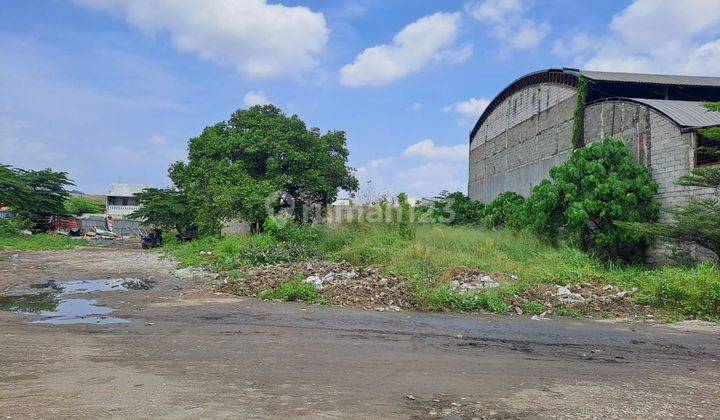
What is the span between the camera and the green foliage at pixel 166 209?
2664 cm

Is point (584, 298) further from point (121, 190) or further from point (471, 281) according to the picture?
point (121, 190)

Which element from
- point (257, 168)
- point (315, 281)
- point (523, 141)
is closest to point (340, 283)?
point (315, 281)

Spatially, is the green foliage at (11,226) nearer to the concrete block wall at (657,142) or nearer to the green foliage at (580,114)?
the green foliage at (580,114)

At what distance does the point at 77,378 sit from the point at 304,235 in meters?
12.7

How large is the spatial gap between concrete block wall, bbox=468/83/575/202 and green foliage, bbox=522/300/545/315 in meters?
10.2

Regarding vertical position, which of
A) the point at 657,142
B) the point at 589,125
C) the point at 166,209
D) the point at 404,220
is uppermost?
the point at 589,125

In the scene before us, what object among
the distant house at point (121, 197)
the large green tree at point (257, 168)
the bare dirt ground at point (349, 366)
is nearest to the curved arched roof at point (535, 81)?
the large green tree at point (257, 168)

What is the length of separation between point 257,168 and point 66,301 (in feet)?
60.6

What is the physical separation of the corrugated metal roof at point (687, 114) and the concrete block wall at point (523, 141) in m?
3.86

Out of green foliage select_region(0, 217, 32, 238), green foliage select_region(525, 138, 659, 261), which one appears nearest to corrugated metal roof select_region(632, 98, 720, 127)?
green foliage select_region(525, 138, 659, 261)

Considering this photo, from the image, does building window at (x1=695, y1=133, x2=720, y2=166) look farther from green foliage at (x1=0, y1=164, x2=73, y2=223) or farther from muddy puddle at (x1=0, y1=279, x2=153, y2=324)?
green foliage at (x1=0, y1=164, x2=73, y2=223)

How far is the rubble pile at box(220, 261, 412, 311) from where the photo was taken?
970cm

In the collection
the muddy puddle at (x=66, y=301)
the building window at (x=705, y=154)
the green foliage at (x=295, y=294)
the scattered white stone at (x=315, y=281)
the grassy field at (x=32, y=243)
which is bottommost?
the muddy puddle at (x=66, y=301)

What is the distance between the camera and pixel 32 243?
23.4 metres
